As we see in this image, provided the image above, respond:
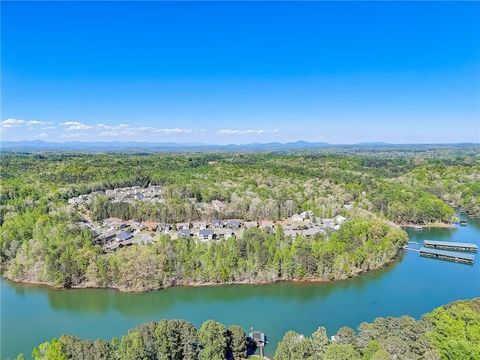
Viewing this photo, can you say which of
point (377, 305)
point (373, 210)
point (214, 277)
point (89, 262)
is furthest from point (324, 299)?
point (373, 210)

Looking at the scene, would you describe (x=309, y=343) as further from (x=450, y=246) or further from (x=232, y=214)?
(x=232, y=214)

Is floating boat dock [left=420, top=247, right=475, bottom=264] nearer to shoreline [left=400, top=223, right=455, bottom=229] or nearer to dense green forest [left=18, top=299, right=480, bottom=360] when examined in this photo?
shoreline [left=400, top=223, right=455, bottom=229]

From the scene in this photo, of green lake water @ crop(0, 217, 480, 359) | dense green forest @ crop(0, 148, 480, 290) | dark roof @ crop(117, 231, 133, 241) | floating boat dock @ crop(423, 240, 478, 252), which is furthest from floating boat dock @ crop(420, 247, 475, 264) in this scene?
dark roof @ crop(117, 231, 133, 241)

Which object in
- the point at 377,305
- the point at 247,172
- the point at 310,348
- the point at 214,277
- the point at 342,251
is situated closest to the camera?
the point at 310,348

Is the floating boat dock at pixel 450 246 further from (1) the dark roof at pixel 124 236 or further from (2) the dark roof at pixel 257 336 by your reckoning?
(1) the dark roof at pixel 124 236

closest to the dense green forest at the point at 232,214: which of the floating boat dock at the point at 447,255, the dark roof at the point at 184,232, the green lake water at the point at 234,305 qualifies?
the green lake water at the point at 234,305

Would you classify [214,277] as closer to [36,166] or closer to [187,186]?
[187,186]
